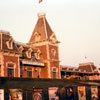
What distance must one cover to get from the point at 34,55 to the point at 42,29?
6468 millimetres

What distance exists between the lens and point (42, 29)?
49844 mm

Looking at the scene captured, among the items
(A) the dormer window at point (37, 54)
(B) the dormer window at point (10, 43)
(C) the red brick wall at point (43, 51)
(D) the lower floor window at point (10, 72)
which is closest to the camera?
(D) the lower floor window at point (10, 72)

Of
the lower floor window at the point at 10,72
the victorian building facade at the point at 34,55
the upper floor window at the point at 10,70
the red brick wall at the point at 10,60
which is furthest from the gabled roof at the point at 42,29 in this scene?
the lower floor window at the point at 10,72

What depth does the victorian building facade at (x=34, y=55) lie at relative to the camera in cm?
3775

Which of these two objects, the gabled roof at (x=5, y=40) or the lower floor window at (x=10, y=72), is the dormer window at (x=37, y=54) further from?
the lower floor window at (x=10, y=72)

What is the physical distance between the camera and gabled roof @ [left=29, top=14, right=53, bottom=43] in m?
48.7

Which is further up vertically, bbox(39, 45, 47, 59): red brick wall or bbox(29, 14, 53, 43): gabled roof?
bbox(29, 14, 53, 43): gabled roof

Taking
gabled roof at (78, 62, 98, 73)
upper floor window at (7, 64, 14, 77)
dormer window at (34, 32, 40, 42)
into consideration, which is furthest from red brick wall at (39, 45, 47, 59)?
gabled roof at (78, 62, 98, 73)

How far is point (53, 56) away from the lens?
48.8 meters

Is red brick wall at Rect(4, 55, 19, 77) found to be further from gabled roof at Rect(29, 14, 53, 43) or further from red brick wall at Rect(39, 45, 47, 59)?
gabled roof at Rect(29, 14, 53, 43)

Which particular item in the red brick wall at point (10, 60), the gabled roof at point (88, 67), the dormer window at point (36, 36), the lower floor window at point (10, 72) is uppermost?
the dormer window at point (36, 36)

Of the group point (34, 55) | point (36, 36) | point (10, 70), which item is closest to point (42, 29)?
point (36, 36)

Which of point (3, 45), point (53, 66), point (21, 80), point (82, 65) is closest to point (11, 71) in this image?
point (3, 45)

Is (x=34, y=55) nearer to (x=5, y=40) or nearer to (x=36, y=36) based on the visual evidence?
(x=36, y=36)
